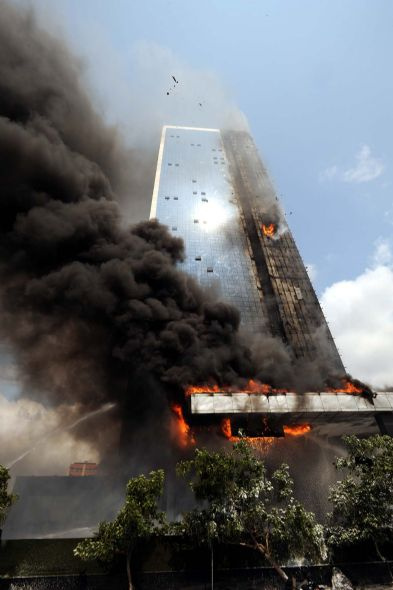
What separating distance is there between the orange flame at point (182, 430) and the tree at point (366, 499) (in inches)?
599

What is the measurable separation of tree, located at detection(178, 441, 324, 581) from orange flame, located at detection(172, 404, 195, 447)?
15.0 meters

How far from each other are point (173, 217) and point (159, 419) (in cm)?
2983

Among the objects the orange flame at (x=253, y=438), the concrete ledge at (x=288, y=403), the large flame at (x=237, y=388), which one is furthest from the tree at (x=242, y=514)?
the orange flame at (x=253, y=438)

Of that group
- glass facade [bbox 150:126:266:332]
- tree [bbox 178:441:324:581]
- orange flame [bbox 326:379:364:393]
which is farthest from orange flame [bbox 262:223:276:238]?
tree [bbox 178:441:324:581]

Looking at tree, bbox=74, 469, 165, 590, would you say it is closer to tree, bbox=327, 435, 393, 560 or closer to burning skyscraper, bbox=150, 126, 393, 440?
tree, bbox=327, 435, 393, 560

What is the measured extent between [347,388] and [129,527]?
23.8m

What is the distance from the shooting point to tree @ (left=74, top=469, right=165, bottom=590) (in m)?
13.9

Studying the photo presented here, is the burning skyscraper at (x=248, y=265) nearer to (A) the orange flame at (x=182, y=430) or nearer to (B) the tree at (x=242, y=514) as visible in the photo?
(A) the orange flame at (x=182, y=430)

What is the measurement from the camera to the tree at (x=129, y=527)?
1390cm

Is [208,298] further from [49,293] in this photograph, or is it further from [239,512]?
[239,512]

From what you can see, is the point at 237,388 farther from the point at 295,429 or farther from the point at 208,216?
the point at 208,216

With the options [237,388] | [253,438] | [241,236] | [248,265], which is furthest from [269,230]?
[253,438]

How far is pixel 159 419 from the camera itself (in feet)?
108

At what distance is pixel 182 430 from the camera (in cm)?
3075
